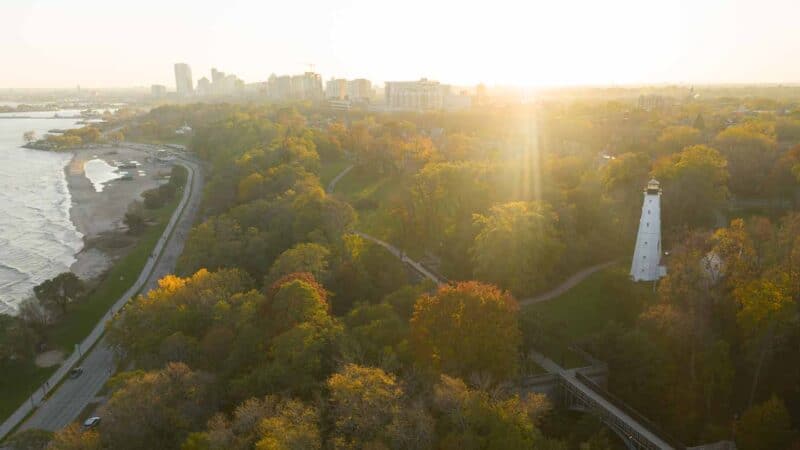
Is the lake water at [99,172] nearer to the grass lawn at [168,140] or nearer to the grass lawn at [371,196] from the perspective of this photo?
the grass lawn at [168,140]

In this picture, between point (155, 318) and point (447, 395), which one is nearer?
point (447, 395)

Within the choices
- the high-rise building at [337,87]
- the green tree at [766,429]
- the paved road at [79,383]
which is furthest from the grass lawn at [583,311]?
the high-rise building at [337,87]

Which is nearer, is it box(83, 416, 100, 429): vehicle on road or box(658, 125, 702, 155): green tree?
box(83, 416, 100, 429): vehicle on road

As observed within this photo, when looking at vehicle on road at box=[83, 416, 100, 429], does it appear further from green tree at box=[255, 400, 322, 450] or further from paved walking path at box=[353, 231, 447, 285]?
paved walking path at box=[353, 231, 447, 285]

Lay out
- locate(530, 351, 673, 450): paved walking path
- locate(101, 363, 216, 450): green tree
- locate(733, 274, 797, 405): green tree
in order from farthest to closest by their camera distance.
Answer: locate(733, 274, 797, 405): green tree
locate(530, 351, 673, 450): paved walking path
locate(101, 363, 216, 450): green tree

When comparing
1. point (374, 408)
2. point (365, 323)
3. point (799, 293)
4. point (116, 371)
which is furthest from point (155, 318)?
point (799, 293)

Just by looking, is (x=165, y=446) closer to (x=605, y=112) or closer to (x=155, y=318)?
(x=155, y=318)

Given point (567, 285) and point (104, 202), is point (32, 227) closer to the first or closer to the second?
point (104, 202)

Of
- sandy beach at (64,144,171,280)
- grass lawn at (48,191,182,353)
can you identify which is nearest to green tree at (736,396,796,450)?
grass lawn at (48,191,182,353)
